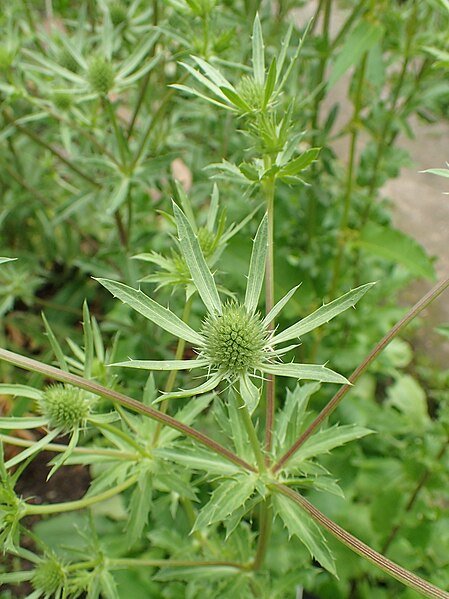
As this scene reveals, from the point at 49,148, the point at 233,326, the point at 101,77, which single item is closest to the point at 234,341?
the point at 233,326

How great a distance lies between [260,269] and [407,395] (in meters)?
1.60

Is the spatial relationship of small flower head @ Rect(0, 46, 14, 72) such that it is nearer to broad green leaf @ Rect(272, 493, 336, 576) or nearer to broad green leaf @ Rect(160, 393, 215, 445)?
broad green leaf @ Rect(160, 393, 215, 445)

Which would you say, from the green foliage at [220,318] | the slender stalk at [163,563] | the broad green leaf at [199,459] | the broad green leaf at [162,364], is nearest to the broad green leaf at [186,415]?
the green foliage at [220,318]

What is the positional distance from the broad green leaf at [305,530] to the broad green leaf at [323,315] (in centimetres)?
30

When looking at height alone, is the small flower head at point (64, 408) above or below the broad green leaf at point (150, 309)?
below

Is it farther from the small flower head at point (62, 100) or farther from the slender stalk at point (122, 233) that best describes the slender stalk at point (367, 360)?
the small flower head at point (62, 100)

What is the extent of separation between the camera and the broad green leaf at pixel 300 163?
3.21 ft

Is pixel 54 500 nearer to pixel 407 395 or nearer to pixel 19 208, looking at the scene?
pixel 19 208

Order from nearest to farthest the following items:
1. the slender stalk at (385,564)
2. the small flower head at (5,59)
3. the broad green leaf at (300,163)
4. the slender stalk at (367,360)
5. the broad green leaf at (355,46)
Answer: the slender stalk at (385,564) < the slender stalk at (367,360) < the broad green leaf at (300,163) < the broad green leaf at (355,46) < the small flower head at (5,59)

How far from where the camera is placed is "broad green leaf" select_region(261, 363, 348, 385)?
31.3 inches

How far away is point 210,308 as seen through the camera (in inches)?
36.5

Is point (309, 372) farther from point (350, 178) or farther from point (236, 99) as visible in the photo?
point (350, 178)

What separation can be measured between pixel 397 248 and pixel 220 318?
1143 millimetres

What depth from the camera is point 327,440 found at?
106 centimetres
